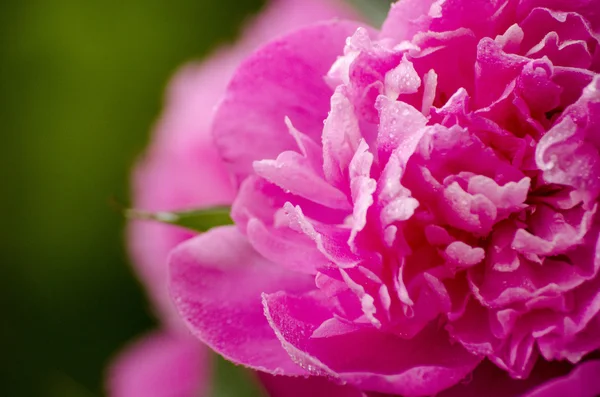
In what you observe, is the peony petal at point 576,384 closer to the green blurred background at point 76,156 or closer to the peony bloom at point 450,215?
the peony bloom at point 450,215

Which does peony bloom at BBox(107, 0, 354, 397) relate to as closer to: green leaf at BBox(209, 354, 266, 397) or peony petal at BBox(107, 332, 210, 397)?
peony petal at BBox(107, 332, 210, 397)

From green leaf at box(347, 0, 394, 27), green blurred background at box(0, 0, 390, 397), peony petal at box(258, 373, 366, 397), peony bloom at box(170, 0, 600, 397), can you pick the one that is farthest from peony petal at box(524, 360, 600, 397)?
green blurred background at box(0, 0, 390, 397)

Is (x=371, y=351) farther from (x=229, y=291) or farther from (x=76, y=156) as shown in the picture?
(x=76, y=156)

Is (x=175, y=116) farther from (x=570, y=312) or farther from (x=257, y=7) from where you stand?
(x=570, y=312)

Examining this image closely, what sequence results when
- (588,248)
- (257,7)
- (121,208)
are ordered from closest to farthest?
(588,248) < (121,208) < (257,7)

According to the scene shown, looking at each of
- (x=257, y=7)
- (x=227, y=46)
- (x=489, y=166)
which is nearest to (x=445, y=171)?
(x=489, y=166)

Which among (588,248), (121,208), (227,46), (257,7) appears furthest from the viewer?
(257,7)
